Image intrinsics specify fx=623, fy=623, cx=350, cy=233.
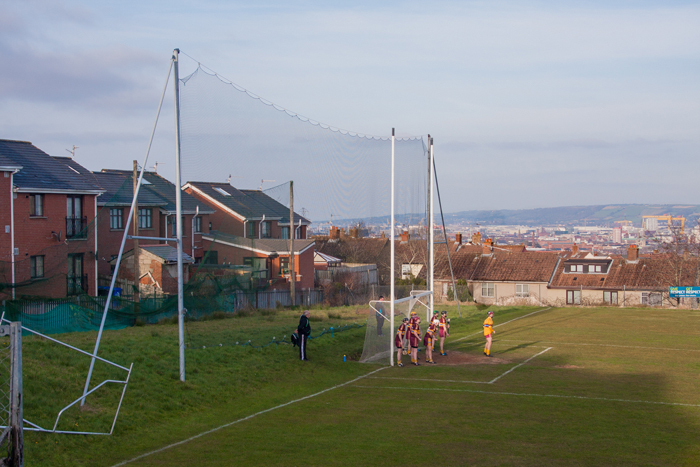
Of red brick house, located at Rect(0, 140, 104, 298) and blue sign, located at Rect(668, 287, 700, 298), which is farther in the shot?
blue sign, located at Rect(668, 287, 700, 298)

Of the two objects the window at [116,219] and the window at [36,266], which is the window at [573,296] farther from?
the window at [36,266]

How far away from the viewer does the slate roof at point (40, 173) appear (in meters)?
33.7

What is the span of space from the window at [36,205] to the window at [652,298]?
55727mm

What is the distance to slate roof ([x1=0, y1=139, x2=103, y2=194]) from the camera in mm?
33719

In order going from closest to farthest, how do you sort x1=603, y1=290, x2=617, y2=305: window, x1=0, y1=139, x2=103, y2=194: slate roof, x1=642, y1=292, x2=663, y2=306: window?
x1=0, y1=139, x2=103, y2=194: slate roof, x1=642, y1=292, x2=663, y2=306: window, x1=603, y1=290, x2=617, y2=305: window

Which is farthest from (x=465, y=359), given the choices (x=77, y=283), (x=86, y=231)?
(x=77, y=283)

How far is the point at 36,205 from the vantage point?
34.3m

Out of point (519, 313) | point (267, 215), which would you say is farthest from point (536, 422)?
point (519, 313)

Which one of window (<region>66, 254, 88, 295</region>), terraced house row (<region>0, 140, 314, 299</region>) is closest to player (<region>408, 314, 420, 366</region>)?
terraced house row (<region>0, 140, 314, 299</region>)

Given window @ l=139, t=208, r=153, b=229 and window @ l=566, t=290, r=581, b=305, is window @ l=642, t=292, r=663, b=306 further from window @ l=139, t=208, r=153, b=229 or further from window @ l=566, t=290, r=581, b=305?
window @ l=139, t=208, r=153, b=229

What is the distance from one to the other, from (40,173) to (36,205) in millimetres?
2021

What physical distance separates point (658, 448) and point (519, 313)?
30933mm

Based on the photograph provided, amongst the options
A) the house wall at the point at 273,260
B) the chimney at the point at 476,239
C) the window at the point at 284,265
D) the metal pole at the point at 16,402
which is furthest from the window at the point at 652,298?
the metal pole at the point at 16,402

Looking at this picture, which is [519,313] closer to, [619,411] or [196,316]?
[196,316]
